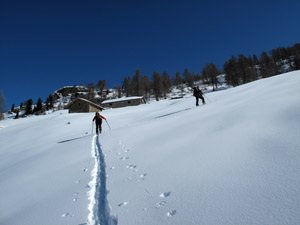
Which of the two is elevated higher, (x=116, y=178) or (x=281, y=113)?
(x=281, y=113)

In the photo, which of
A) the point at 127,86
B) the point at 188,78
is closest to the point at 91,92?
the point at 127,86

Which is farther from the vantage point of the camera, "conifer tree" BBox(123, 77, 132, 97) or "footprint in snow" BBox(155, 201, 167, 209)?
"conifer tree" BBox(123, 77, 132, 97)

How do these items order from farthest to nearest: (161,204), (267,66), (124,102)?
(267,66) → (124,102) → (161,204)

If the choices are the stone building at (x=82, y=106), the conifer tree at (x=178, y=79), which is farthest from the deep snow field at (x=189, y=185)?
the conifer tree at (x=178, y=79)

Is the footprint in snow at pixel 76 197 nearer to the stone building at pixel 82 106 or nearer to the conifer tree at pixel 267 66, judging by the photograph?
the stone building at pixel 82 106

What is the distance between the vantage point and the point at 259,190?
1.95 m

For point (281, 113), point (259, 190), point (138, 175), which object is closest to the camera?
point (259, 190)

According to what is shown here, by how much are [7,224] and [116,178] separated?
2.21 m

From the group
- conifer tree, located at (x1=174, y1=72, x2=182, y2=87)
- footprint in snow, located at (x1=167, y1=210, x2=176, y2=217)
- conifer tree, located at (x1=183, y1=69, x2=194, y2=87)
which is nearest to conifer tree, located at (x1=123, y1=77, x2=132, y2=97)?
conifer tree, located at (x1=174, y1=72, x2=182, y2=87)

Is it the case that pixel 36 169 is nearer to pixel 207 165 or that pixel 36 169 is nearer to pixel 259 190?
pixel 207 165

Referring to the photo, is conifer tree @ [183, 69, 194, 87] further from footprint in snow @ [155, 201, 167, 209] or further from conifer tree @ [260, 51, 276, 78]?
footprint in snow @ [155, 201, 167, 209]

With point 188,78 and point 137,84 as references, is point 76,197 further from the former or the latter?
point 188,78

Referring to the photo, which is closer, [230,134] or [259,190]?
[259,190]

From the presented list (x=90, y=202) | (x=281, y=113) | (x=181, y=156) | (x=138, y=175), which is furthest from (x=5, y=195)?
(x=281, y=113)
